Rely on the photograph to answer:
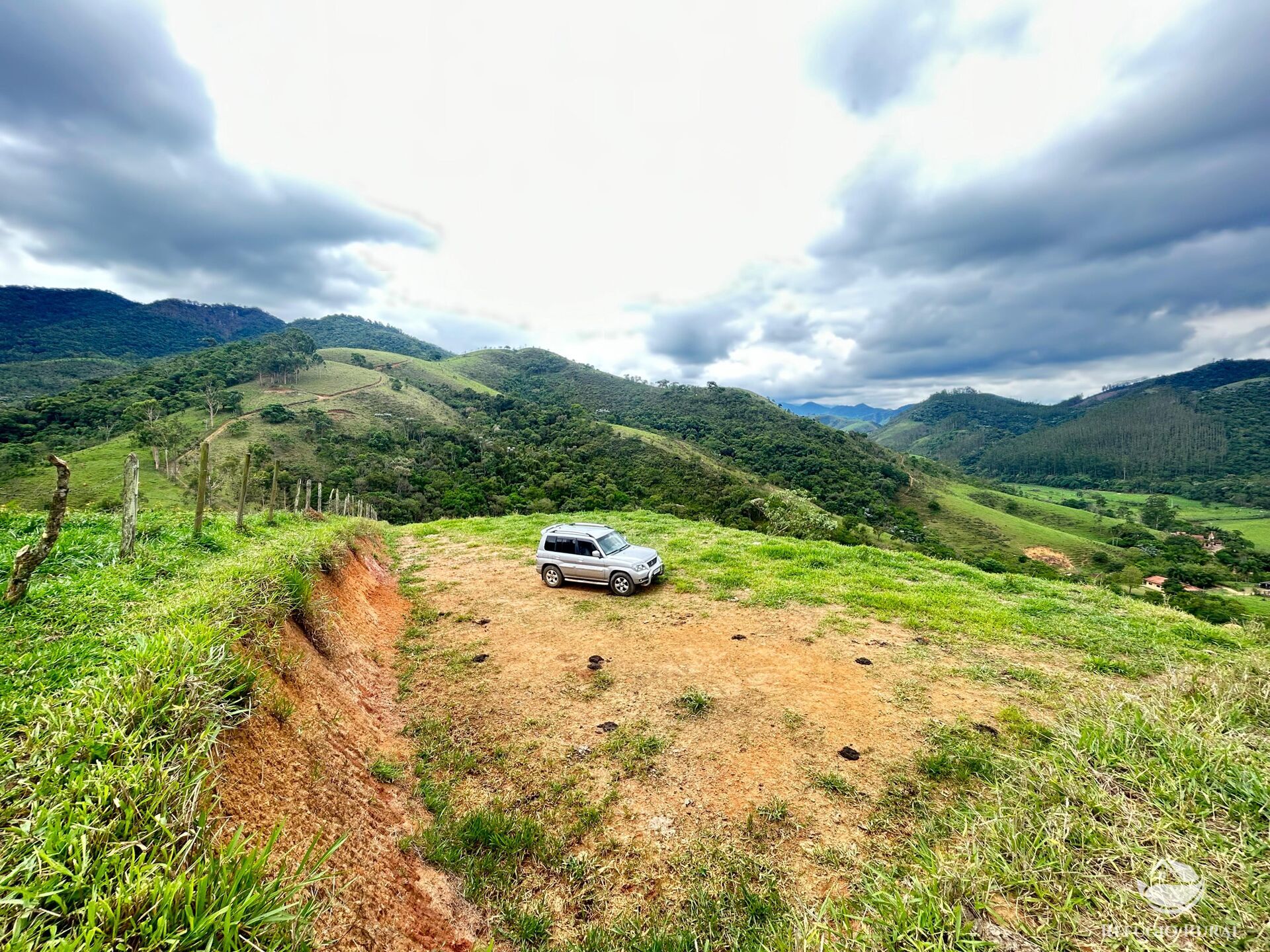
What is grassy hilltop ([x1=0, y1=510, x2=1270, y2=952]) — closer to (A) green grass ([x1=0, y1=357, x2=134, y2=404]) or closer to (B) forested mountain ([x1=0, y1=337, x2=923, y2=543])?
(B) forested mountain ([x1=0, y1=337, x2=923, y2=543])

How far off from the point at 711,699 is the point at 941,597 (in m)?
6.51

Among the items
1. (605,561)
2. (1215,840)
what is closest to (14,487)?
(605,561)

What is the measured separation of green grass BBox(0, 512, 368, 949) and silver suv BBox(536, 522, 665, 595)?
22.1ft

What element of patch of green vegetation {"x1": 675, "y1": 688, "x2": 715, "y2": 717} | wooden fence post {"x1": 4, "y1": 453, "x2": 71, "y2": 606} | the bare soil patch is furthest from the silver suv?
wooden fence post {"x1": 4, "y1": 453, "x2": 71, "y2": 606}

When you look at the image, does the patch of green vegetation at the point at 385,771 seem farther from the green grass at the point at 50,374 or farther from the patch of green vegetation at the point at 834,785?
the green grass at the point at 50,374

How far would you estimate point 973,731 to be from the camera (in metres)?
5.60

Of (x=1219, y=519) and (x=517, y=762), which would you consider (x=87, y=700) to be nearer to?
(x=517, y=762)

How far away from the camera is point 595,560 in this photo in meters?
11.3

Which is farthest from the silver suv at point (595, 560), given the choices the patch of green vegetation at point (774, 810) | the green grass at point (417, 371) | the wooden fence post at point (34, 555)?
the green grass at point (417, 371)

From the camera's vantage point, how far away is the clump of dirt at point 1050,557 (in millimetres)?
64312

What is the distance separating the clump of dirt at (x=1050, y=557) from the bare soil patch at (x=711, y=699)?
76.7 metres

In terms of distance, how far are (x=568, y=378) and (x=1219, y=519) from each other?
179020mm

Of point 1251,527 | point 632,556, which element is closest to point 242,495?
point 632,556

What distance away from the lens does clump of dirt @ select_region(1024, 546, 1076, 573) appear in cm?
6431
